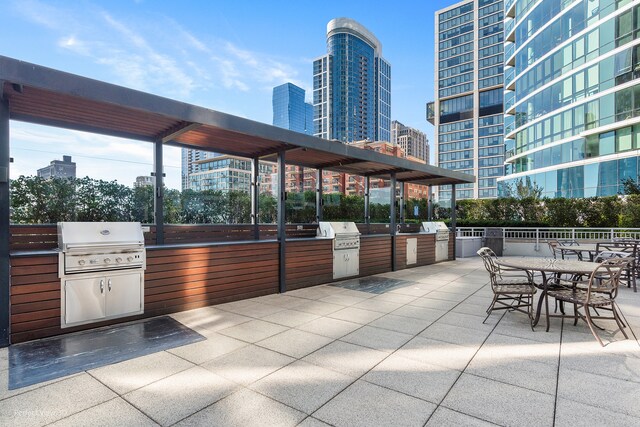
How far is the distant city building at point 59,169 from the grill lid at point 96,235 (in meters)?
1.11

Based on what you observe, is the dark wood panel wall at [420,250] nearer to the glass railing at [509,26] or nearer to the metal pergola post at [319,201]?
the metal pergola post at [319,201]

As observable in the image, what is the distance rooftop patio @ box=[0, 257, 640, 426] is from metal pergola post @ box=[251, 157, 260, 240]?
2419mm

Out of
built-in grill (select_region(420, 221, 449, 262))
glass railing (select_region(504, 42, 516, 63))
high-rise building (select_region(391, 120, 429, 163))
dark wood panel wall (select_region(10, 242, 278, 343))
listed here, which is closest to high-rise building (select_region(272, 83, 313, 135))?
glass railing (select_region(504, 42, 516, 63))

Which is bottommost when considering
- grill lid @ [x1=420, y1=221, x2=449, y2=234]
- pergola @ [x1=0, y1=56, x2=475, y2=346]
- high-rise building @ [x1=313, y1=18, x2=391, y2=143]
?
grill lid @ [x1=420, y1=221, x2=449, y2=234]

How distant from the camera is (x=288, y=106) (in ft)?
243

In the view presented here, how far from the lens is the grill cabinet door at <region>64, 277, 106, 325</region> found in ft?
11.3

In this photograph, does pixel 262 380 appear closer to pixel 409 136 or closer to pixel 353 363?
pixel 353 363

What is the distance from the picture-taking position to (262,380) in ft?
8.00

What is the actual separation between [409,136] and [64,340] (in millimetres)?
130300

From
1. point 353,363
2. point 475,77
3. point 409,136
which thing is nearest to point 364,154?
point 353,363

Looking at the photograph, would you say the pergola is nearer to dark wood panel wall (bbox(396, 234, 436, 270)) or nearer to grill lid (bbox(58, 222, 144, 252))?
grill lid (bbox(58, 222, 144, 252))

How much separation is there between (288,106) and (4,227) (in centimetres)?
7506

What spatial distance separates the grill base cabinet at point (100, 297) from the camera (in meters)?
3.44

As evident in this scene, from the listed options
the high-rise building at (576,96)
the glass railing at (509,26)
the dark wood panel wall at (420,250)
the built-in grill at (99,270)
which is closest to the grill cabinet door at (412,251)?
the dark wood panel wall at (420,250)
